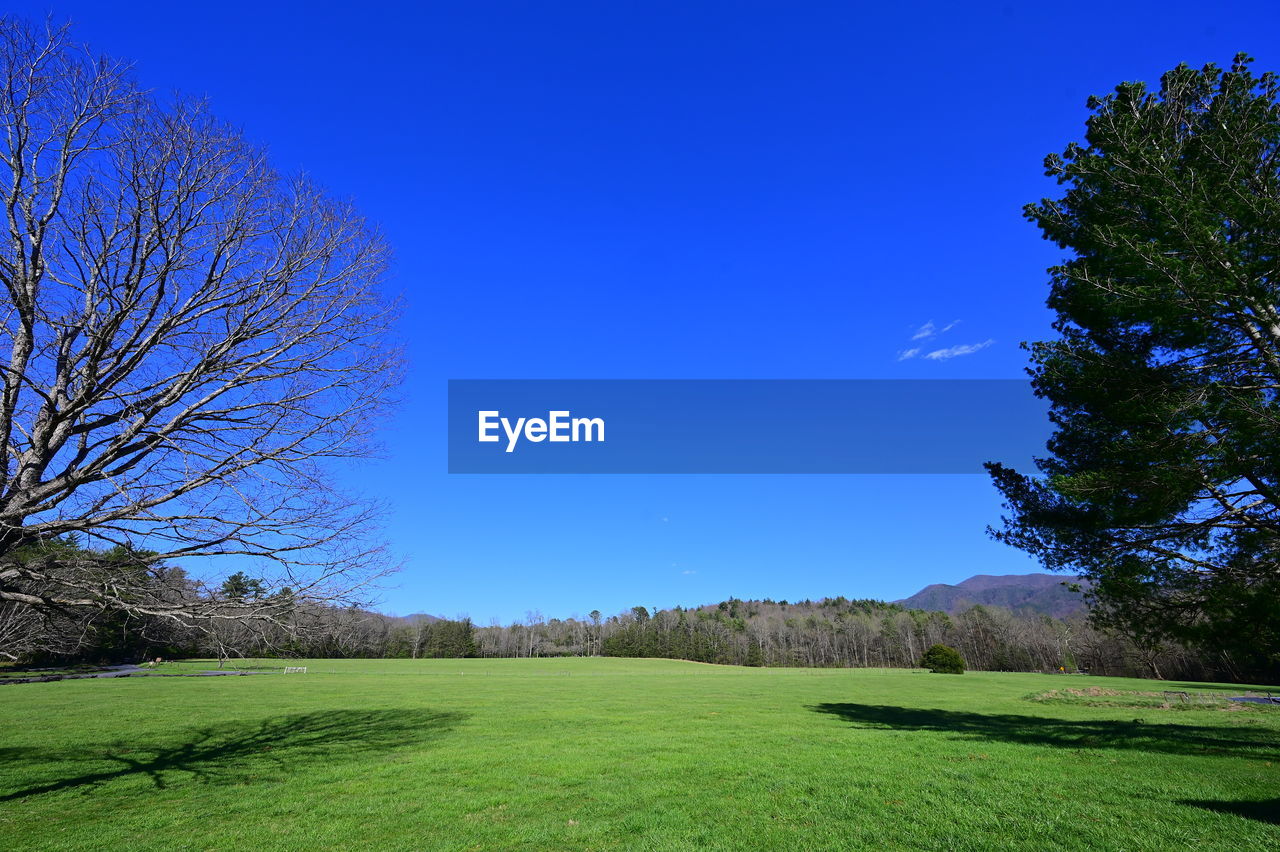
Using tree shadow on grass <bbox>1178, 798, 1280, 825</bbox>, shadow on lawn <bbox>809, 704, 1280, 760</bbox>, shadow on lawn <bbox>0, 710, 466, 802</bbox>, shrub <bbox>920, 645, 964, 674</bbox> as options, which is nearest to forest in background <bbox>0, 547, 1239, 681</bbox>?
shrub <bbox>920, 645, 964, 674</bbox>

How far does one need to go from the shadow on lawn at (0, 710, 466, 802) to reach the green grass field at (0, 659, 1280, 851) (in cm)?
9

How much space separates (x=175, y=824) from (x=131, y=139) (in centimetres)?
923

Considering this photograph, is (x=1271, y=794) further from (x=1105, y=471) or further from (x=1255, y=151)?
(x=1255, y=151)

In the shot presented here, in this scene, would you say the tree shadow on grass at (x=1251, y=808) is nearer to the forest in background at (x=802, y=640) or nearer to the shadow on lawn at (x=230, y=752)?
the shadow on lawn at (x=230, y=752)

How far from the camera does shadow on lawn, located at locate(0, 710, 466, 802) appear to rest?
10.9 meters

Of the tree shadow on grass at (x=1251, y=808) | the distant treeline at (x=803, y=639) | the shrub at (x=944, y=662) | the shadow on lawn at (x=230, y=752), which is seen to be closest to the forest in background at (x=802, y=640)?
the distant treeline at (x=803, y=639)

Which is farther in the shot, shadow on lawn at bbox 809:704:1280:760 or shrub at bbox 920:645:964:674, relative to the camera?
shrub at bbox 920:645:964:674

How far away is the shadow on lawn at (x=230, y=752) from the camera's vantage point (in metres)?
10.9

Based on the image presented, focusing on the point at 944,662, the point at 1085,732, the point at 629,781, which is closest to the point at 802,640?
the point at 944,662

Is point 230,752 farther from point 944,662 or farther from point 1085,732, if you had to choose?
point 944,662

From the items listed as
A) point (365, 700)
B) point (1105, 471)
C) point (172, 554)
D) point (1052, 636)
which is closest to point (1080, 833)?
point (1105, 471)

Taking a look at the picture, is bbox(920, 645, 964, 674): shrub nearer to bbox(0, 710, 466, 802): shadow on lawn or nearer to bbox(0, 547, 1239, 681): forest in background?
bbox(0, 547, 1239, 681): forest in background

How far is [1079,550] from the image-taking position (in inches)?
501

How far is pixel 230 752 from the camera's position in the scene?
1320cm
